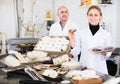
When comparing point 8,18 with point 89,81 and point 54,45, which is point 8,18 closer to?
point 54,45

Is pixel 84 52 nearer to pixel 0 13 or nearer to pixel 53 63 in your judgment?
pixel 53 63

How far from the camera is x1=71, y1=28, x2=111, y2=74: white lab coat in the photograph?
8.07 feet

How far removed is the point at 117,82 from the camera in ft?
4.94

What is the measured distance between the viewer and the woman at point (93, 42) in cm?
241

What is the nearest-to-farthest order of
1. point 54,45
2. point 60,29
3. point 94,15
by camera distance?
point 94,15
point 54,45
point 60,29

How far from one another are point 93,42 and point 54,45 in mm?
411

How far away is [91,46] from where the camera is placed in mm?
2488

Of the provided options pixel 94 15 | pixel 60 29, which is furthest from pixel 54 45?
pixel 60 29

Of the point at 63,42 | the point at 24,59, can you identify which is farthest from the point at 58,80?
the point at 63,42

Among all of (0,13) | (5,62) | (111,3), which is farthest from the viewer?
(0,13)

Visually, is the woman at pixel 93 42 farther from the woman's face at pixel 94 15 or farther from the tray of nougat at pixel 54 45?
the tray of nougat at pixel 54 45

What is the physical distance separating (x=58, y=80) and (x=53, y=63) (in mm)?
472

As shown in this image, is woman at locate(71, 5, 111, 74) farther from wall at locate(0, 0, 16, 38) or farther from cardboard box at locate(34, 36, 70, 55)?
wall at locate(0, 0, 16, 38)

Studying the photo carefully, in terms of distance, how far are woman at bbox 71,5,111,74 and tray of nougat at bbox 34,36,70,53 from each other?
131 millimetres
